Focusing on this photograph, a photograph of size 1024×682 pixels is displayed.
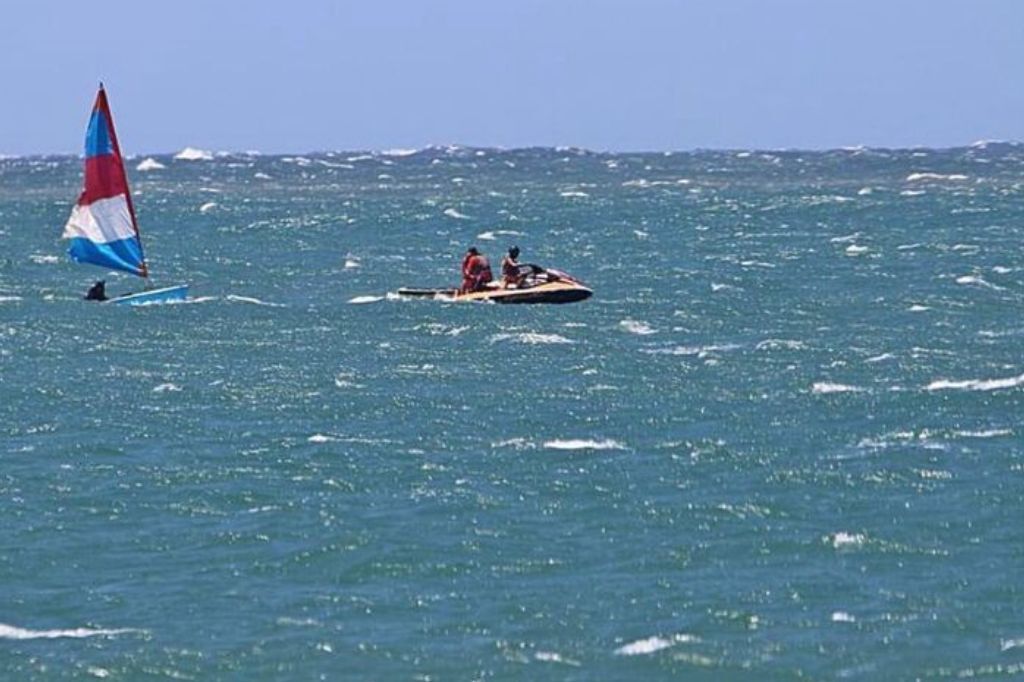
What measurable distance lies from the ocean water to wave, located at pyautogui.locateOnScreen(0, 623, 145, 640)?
0.16 ft

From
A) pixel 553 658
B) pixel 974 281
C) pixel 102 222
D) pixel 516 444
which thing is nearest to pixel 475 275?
pixel 102 222

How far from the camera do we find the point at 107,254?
179 ft

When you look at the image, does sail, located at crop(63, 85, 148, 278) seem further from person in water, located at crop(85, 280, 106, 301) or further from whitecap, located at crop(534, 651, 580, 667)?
whitecap, located at crop(534, 651, 580, 667)

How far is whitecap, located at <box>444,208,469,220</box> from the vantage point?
327 feet

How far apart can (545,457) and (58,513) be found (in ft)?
23.6

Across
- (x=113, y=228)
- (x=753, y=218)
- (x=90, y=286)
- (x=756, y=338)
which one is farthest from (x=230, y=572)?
(x=753, y=218)

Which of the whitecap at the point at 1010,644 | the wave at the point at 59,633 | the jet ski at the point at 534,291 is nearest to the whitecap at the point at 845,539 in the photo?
the whitecap at the point at 1010,644

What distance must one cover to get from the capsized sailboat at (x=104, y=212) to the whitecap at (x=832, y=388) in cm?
2194

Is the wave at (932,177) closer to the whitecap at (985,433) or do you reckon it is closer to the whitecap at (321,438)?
the whitecap at (985,433)

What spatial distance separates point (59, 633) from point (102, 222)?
105 feet

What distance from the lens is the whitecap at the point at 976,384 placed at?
3753cm

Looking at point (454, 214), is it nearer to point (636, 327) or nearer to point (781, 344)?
point (636, 327)

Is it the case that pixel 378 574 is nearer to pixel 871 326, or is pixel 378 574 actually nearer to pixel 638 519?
pixel 638 519

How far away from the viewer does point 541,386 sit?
39.3 metres
